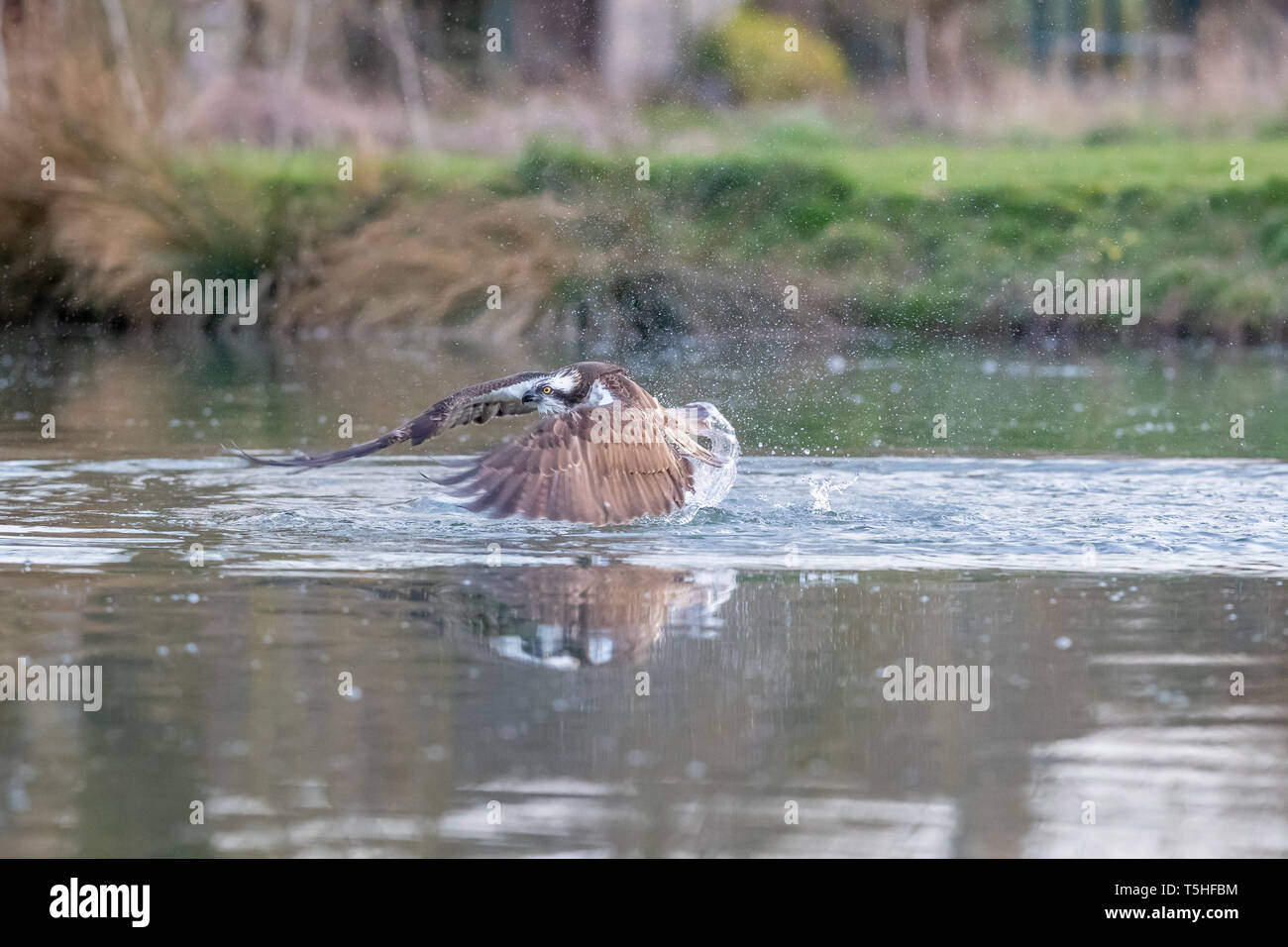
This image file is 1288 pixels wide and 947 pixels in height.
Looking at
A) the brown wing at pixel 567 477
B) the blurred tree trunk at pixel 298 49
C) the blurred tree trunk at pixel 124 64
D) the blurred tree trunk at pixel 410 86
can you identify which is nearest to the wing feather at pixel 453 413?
the brown wing at pixel 567 477

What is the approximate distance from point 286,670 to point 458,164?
684 inches

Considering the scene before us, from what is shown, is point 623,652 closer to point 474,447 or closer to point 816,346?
point 474,447

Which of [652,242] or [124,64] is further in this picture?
[124,64]

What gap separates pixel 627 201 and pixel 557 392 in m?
12.6

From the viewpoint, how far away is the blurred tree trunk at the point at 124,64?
22.3 meters

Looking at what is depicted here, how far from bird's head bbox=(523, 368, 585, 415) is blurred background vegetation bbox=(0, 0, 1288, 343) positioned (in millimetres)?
10886

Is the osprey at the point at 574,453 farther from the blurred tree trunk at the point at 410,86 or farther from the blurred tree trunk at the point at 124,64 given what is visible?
the blurred tree trunk at the point at 410,86

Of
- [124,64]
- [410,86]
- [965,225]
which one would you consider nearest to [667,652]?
[965,225]

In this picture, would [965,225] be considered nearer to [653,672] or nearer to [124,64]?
[124,64]

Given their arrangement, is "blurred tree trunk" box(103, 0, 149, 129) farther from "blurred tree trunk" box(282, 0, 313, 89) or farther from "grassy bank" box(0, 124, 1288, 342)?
"blurred tree trunk" box(282, 0, 313, 89)

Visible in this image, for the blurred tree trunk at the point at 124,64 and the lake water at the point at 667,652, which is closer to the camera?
the lake water at the point at 667,652

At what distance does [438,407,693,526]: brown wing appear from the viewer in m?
8.44

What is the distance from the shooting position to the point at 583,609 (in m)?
7.96
